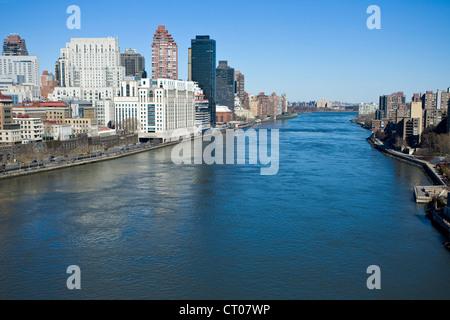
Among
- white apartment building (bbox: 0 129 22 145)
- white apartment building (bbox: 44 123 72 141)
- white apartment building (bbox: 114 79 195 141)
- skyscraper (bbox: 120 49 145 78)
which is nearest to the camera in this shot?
white apartment building (bbox: 0 129 22 145)

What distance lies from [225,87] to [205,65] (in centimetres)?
1201

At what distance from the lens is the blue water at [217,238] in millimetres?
6492

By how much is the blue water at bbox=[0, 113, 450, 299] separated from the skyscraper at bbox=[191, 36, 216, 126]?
32808mm

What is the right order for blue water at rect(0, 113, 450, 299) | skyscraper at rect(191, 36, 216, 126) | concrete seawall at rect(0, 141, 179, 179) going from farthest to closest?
skyscraper at rect(191, 36, 216, 126)
concrete seawall at rect(0, 141, 179, 179)
blue water at rect(0, 113, 450, 299)

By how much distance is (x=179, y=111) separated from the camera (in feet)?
100

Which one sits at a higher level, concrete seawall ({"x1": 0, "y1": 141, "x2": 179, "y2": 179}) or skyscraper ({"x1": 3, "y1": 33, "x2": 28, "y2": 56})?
skyscraper ({"x1": 3, "y1": 33, "x2": 28, "y2": 56})

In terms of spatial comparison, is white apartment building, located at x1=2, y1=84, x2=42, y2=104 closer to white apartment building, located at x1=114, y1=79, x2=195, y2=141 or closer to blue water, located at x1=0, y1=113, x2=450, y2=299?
white apartment building, located at x1=114, y1=79, x2=195, y2=141

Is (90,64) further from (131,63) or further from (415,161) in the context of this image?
(415,161)

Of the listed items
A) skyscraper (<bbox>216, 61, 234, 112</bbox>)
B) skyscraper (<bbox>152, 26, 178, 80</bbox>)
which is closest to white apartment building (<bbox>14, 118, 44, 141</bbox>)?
skyscraper (<bbox>152, 26, 178, 80</bbox>)

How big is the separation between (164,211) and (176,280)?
3722 mm

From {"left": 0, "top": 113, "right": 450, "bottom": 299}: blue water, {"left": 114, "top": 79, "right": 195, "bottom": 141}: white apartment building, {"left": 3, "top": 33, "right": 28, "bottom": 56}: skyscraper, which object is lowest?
{"left": 0, "top": 113, "right": 450, "bottom": 299}: blue water

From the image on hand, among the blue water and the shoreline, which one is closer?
A: the blue water

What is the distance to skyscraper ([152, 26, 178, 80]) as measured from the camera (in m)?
53.1
